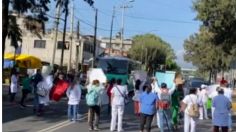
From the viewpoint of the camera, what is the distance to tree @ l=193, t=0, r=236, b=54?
4050 cm

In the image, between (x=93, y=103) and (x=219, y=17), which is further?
(x=219, y=17)

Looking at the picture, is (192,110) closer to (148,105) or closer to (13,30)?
(148,105)

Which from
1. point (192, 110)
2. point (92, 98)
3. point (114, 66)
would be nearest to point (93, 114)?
point (92, 98)

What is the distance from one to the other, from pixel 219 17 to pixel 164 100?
22.2 m

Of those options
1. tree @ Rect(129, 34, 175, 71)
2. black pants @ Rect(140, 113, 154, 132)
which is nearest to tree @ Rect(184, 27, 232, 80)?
tree @ Rect(129, 34, 175, 71)

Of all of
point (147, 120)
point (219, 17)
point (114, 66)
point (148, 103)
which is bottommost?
point (147, 120)

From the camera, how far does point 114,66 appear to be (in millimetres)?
49875

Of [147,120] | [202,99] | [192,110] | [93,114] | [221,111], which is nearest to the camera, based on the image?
[221,111]

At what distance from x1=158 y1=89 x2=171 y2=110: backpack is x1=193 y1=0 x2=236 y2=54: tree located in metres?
21.1

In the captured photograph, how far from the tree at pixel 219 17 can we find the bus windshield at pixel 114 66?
861 centimetres

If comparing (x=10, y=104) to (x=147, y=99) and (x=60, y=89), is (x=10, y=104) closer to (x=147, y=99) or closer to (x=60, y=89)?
(x=60, y=89)

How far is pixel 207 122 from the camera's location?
2661 centimetres

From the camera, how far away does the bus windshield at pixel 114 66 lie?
1950 inches

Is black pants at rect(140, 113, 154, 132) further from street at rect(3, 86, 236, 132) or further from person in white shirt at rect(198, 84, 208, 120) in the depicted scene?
person in white shirt at rect(198, 84, 208, 120)
